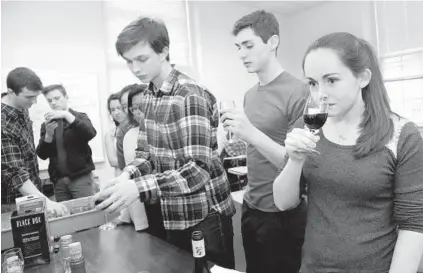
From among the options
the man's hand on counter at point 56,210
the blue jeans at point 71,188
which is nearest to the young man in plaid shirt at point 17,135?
the man's hand on counter at point 56,210

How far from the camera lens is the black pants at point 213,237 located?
1.43m

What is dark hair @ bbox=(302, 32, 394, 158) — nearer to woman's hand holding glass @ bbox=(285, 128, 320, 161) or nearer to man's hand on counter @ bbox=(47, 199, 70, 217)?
woman's hand holding glass @ bbox=(285, 128, 320, 161)

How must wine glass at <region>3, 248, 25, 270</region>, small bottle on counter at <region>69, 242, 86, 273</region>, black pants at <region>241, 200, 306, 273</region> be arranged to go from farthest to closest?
black pants at <region>241, 200, 306, 273</region> < wine glass at <region>3, 248, 25, 270</region> < small bottle on counter at <region>69, 242, 86, 273</region>

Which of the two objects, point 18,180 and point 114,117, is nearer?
point 18,180

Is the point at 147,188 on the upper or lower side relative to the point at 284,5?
lower

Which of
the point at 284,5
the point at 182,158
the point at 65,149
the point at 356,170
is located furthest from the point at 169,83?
the point at 284,5

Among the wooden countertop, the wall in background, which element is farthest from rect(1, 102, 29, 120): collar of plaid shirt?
the wall in background

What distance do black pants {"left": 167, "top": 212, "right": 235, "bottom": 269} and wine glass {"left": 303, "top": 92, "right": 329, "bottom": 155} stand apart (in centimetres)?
60

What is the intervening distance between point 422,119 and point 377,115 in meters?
5.11

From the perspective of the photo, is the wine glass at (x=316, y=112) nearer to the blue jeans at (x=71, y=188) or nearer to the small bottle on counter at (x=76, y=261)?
the small bottle on counter at (x=76, y=261)

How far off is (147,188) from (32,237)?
22.8 inches

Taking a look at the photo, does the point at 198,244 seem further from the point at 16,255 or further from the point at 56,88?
the point at 56,88

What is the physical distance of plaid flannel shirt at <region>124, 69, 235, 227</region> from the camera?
1290mm

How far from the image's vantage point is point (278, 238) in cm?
162
